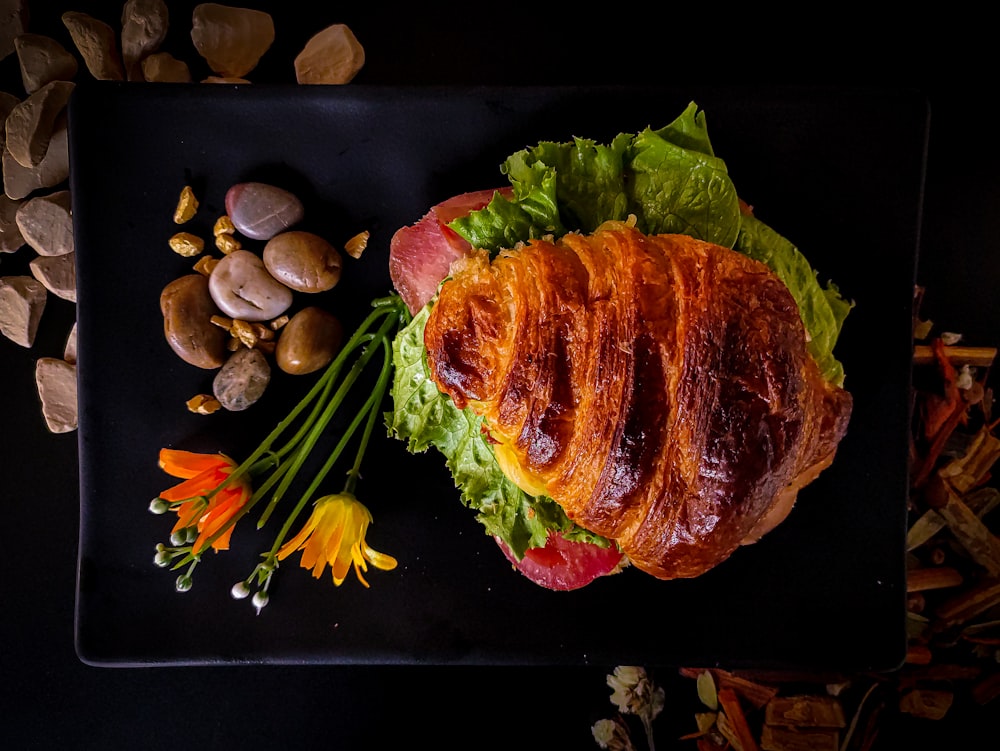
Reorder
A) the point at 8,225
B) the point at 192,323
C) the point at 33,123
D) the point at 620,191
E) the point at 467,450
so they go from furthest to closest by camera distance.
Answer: the point at 8,225
the point at 33,123
the point at 192,323
the point at 467,450
the point at 620,191

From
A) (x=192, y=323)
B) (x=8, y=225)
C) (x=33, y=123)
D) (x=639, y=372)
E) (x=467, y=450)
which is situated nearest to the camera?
(x=639, y=372)

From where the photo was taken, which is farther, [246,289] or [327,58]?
[327,58]

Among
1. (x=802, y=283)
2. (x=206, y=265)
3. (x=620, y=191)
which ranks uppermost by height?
(x=620, y=191)

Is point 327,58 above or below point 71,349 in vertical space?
above

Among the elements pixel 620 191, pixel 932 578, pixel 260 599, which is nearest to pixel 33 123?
pixel 260 599

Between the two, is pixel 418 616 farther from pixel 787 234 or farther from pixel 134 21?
pixel 134 21

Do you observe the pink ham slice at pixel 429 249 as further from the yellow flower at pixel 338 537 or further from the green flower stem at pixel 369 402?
the yellow flower at pixel 338 537

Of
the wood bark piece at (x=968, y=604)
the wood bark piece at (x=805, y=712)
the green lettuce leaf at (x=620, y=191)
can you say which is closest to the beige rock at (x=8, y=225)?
the green lettuce leaf at (x=620, y=191)

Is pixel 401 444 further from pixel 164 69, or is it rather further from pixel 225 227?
pixel 164 69
